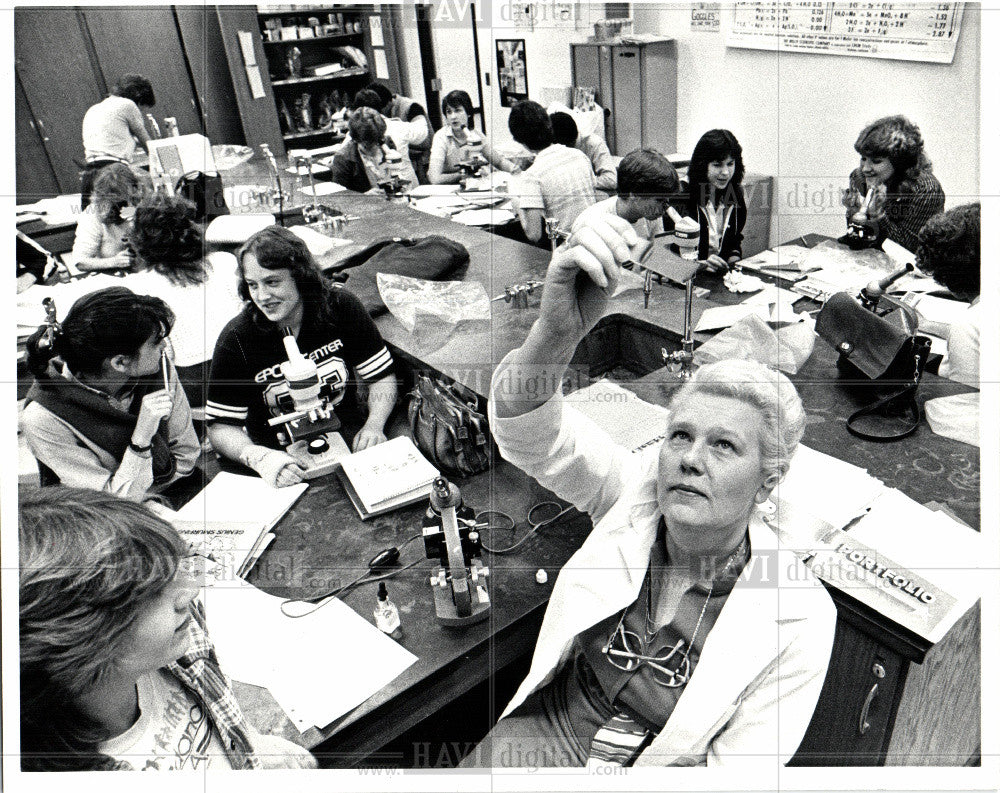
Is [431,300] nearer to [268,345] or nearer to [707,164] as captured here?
[268,345]

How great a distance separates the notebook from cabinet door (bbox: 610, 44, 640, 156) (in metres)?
4.31

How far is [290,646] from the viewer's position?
4.98 feet

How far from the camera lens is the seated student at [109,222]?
340 cm

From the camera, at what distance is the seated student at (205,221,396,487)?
2.23m

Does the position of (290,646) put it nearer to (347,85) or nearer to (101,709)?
(101,709)

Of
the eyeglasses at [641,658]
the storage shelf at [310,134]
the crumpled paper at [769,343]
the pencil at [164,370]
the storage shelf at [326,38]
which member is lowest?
the eyeglasses at [641,658]

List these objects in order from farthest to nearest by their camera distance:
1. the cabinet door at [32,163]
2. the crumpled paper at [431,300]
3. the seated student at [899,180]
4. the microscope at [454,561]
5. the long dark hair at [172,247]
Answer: the cabinet door at [32,163], the seated student at [899,180], the long dark hair at [172,247], the crumpled paper at [431,300], the microscope at [454,561]

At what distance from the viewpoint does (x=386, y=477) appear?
6.38 feet

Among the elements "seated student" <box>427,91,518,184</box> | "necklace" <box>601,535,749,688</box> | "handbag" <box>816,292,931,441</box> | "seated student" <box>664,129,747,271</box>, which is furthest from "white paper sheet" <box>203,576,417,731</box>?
"seated student" <box>427,91,518,184</box>

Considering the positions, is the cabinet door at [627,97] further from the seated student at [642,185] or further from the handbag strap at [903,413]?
the handbag strap at [903,413]

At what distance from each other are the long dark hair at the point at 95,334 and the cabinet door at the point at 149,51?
4855mm

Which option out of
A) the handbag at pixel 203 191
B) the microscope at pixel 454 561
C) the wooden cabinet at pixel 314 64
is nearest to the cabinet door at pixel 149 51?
the wooden cabinet at pixel 314 64

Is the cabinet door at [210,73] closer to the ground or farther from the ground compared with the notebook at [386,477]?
farther from the ground

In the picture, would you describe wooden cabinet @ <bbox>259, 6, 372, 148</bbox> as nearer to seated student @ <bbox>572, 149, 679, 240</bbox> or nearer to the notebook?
seated student @ <bbox>572, 149, 679, 240</bbox>
